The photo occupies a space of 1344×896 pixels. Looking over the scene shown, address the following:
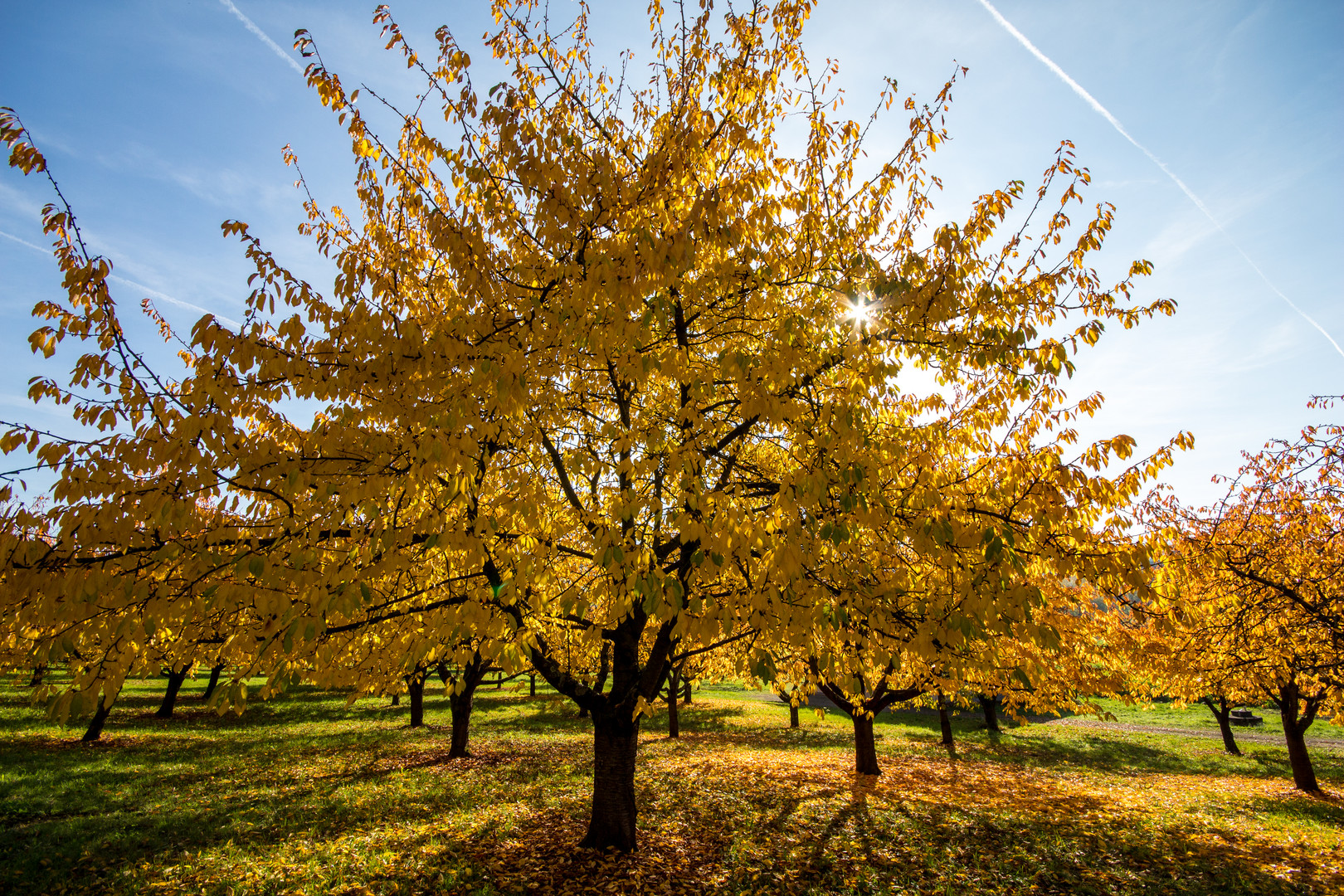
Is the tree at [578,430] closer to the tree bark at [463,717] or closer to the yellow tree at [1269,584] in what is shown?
the yellow tree at [1269,584]

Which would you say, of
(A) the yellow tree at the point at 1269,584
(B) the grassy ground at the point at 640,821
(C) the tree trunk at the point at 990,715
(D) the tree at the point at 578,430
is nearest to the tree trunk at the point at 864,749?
(B) the grassy ground at the point at 640,821

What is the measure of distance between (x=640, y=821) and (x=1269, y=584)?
1053 centimetres

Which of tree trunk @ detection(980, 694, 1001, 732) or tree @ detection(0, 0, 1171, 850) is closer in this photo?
tree @ detection(0, 0, 1171, 850)

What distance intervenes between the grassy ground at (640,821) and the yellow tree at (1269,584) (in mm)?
3071

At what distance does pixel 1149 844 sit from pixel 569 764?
13.0 metres

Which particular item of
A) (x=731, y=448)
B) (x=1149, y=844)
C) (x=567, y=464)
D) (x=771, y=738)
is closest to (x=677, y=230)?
(x=567, y=464)

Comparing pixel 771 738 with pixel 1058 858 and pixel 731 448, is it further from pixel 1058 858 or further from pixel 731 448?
pixel 731 448

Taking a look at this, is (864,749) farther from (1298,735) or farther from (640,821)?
(1298,735)

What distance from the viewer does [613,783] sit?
7945 mm

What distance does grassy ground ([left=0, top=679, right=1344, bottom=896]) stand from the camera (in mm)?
7602

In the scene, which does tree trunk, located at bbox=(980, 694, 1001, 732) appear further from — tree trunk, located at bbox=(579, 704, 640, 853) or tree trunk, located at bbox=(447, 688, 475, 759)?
tree trunk, located at bbox=(579, 704, 640, 853)

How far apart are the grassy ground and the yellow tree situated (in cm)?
307

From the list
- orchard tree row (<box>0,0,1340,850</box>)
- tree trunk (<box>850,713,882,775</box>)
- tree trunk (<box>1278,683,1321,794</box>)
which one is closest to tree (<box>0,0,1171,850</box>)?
orchard tree row (<box>0,0,1340,850</box>)

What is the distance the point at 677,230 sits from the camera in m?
4.46
